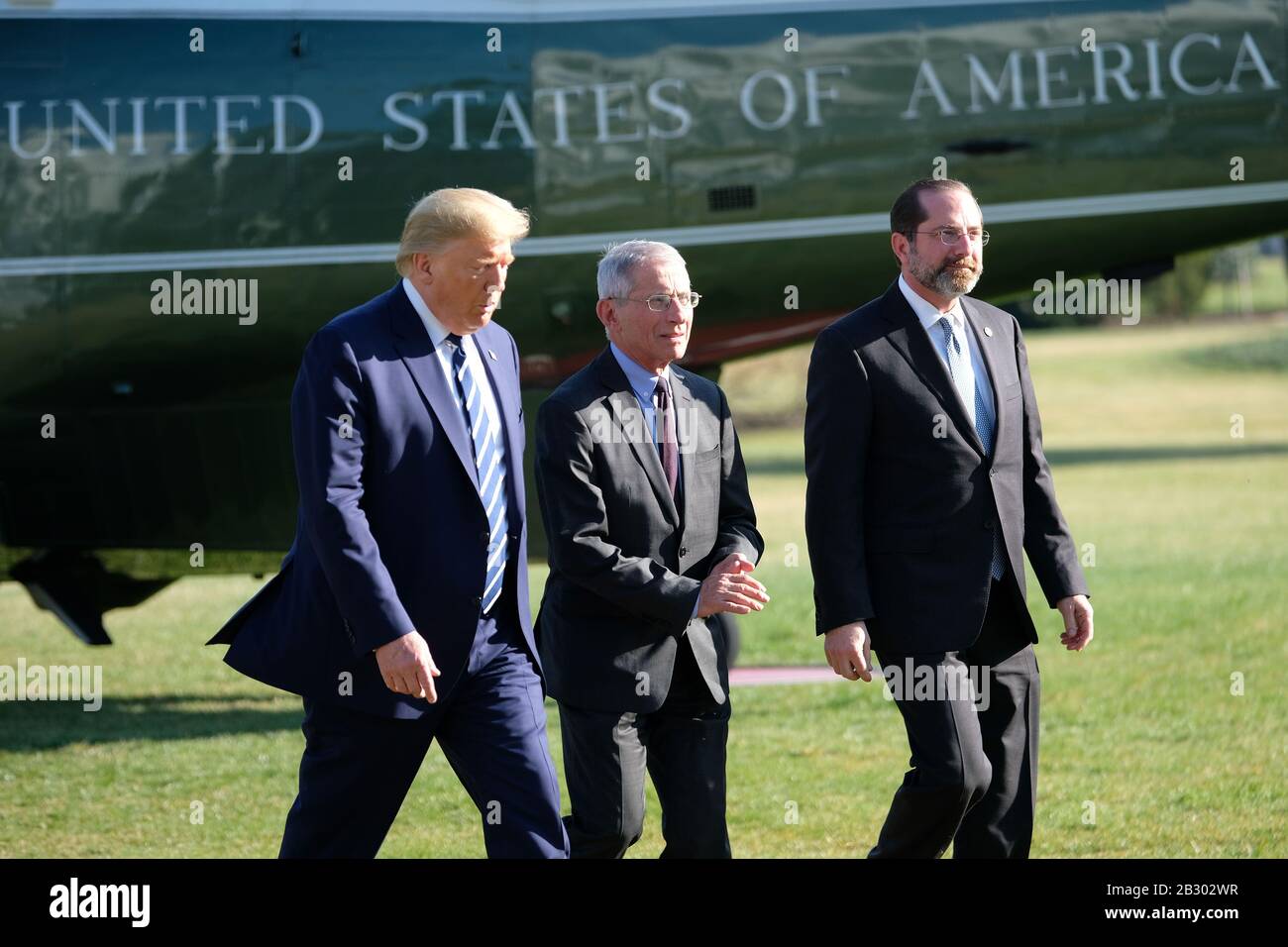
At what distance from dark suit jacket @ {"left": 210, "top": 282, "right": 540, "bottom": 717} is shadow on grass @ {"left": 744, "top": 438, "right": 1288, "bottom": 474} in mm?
21722

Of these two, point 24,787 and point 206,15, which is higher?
point 206,15

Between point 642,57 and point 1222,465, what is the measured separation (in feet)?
58.5

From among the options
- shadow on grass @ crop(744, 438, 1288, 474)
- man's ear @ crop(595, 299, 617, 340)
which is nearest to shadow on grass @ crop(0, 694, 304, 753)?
man's ear @ crop(595, 299, 617, 340)

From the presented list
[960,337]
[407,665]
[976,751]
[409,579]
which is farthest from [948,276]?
[407,665]

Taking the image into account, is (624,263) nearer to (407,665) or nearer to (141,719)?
(407,665)

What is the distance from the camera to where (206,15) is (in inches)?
316

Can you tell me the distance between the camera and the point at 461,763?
4.23 m

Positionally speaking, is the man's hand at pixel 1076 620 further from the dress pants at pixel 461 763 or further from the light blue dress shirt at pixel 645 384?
the dress pants at pixel 461 763

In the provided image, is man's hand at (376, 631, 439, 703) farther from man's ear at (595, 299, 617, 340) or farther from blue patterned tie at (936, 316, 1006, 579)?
blue patterned tie at (936, 316, 1006, 579)

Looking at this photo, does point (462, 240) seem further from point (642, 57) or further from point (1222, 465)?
point (1222, 465)

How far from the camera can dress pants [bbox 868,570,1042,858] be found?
4344 mm

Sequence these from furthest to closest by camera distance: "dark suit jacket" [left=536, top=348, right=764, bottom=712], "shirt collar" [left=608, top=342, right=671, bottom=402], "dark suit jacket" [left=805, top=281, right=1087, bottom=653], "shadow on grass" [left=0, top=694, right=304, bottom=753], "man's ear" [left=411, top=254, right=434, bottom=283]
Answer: "shadow on grass" [left=0, top=694, right=304, bottom=753], "shirt collar" [left=608, top=342, right=671, bottom=402], "dark suit jacket" [left=805, top=281, right=1087, bottom=653], "dark suit jacket" [left=536, top=348, right=764, bottom=712], "man's ear" [left=411, top=254, right=434, bottom=283]

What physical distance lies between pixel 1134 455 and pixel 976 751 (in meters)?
23.4
